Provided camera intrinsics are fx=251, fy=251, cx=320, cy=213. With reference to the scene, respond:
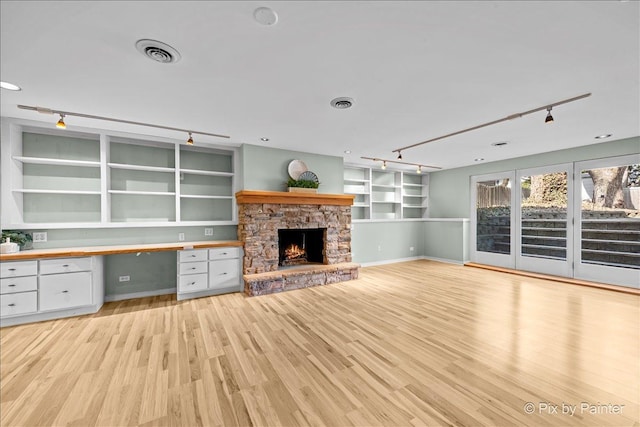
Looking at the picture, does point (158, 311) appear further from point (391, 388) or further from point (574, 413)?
point (574, 413)

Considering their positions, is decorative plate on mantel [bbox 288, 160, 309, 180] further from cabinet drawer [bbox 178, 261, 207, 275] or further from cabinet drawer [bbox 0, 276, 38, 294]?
cabinet drawer [bbox 0, 276, 38, 294]

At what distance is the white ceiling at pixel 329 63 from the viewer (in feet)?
5.16

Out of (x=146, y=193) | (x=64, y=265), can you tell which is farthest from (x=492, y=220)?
(x=64, y=265)

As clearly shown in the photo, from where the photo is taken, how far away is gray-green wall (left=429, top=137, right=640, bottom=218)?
14.3 ft

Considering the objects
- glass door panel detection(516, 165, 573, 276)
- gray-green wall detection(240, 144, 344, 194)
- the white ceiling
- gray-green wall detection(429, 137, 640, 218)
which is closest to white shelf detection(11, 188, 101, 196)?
the white ceiling

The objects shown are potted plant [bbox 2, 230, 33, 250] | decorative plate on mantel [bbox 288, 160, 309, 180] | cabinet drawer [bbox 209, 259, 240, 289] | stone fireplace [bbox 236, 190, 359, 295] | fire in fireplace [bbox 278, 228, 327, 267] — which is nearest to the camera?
potted plant [bbox 2, 230, 33, 250]

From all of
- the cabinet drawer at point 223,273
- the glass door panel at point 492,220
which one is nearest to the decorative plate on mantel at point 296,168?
the cabinet drawer at point 223,273

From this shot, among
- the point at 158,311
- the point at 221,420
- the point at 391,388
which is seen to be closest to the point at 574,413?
the point at 391,388

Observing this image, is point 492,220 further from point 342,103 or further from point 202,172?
point 202,172

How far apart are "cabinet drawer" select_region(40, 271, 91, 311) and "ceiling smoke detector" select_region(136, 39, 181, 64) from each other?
302 centimetres

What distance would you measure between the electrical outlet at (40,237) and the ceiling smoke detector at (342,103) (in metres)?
4.38

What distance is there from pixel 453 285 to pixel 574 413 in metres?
3.12

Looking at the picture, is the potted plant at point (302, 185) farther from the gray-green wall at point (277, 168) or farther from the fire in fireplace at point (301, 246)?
the fire in fireplace at point (301, 246)

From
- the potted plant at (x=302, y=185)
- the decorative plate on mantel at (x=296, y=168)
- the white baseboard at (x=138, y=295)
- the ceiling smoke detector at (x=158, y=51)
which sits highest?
the ceiling smoke detector at (x=158, y=51)
